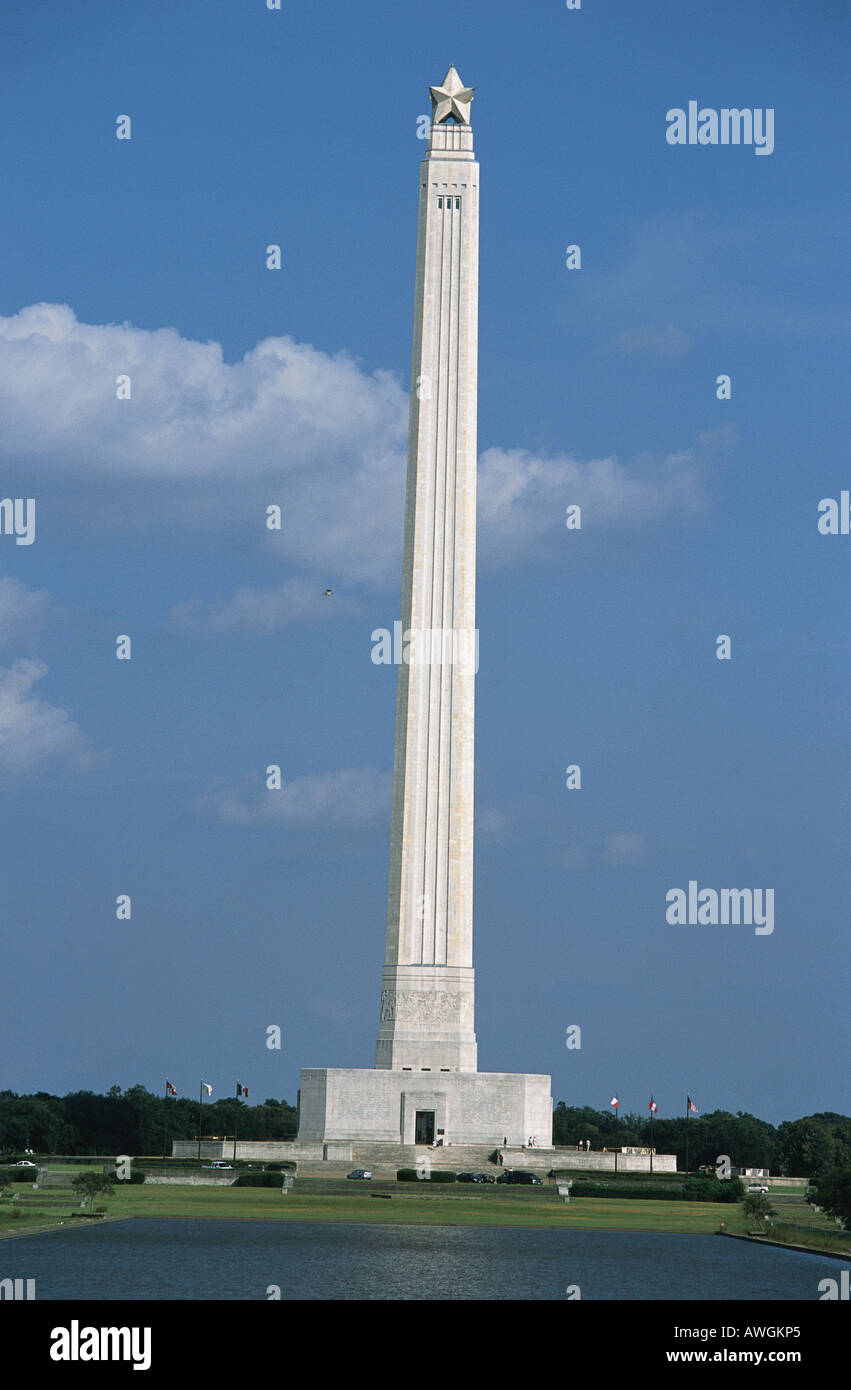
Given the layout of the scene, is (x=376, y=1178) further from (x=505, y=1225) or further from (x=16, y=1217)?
(x=16, y=1217)

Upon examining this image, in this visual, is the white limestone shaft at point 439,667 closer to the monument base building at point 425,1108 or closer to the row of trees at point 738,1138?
the monument base building at point 425,1108

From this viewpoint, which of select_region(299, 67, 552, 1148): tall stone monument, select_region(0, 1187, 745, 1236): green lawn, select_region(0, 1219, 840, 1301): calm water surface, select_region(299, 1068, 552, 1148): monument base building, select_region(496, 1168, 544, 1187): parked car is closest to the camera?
select_region(0, 1219, 840, 1301): calm water surface

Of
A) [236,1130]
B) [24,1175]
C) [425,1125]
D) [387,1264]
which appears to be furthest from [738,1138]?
[387,1264]

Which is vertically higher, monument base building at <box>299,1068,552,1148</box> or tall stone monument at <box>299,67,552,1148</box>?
tall stone monument at <box>299,67,552,1148</box>

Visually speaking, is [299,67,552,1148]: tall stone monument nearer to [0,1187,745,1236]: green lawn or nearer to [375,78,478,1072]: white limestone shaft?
[375,78,478,1072]: white limestone shaft

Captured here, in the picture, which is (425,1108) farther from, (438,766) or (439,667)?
(439,667)

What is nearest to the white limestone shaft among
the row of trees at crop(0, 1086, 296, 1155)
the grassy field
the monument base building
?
the monument base building
